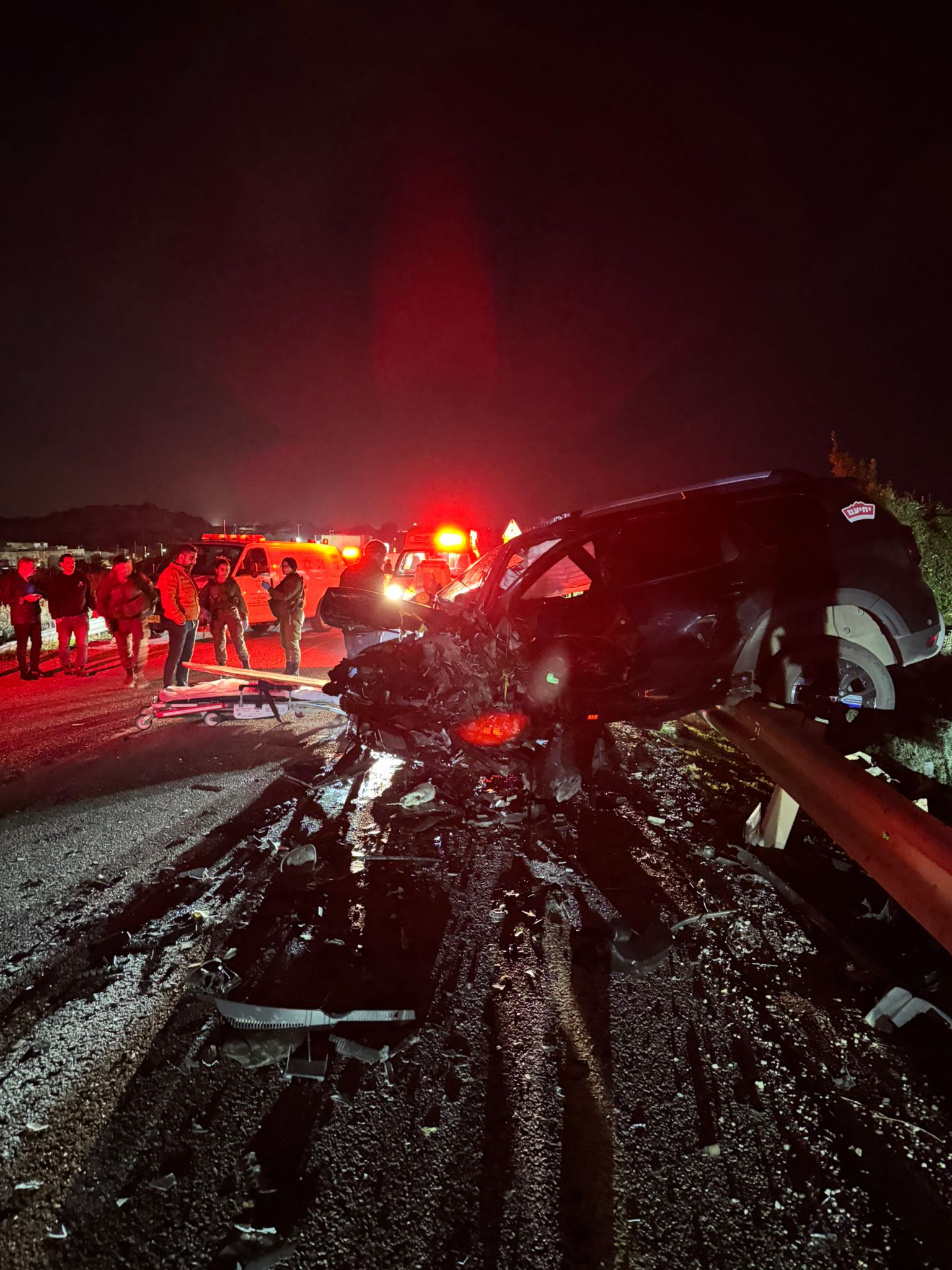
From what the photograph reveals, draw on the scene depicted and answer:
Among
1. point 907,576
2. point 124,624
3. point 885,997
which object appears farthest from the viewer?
point 124,624

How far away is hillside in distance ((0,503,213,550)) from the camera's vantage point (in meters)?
92.1

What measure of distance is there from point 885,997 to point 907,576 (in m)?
3.03

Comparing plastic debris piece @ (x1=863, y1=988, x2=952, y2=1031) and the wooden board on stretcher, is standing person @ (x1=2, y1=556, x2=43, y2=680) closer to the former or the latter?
the wooden board on stretcher

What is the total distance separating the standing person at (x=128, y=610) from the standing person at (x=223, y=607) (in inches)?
30.0

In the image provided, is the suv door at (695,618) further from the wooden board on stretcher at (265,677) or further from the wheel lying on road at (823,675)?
the wooden board on stretcher at (265,677)

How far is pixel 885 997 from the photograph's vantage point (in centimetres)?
228

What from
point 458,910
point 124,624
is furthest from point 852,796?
point 124,624

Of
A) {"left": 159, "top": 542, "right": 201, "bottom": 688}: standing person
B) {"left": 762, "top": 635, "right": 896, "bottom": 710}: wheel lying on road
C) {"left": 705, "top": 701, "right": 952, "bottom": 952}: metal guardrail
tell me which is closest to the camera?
{"left": 705, "top": 701, "right": 952, "bottom": 952}: metal guardrail

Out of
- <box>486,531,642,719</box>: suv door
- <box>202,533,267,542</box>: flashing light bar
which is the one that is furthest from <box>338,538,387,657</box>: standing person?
<box>202,533,267,542</box>: flashing light bar

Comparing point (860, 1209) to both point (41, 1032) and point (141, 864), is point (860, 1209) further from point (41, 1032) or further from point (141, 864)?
point (141, 864)

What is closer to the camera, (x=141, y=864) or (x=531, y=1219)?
(x=531, y=1219)

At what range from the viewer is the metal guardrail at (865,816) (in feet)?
6.68

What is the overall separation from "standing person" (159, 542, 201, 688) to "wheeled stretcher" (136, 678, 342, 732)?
859 millimetres

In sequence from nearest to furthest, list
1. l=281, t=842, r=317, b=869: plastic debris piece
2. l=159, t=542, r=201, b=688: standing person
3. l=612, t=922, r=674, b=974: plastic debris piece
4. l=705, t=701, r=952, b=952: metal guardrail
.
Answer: l=705, t=701, r=952, b=952: metal guardrail → l=612, t=922, r=674, b=974: plastic debris piece → l=281, t=842, r=317, b=869: plastic debris piece → l=159, t=542, r=201, b=688: standing person
